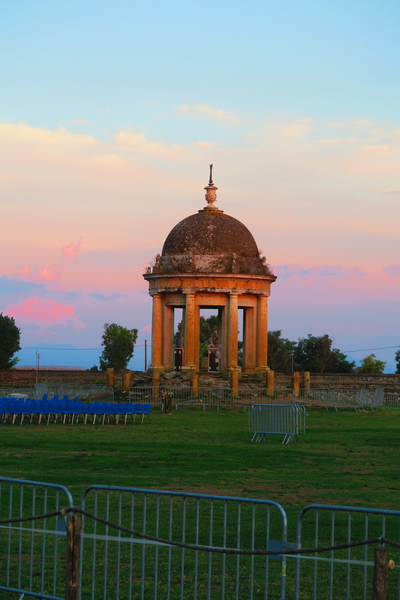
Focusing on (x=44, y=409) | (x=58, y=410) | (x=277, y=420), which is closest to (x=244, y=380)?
(x=58, y=410)

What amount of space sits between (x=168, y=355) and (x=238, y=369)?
178 inches

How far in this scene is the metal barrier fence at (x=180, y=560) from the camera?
8.06 meters

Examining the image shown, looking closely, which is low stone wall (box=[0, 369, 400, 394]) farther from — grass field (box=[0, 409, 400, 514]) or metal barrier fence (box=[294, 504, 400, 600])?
metal barrier fence (box=[294, 504, 400, 600])

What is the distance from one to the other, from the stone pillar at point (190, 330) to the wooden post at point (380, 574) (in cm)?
3960

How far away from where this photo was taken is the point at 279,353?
81.8 m

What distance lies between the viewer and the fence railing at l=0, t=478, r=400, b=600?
752cm

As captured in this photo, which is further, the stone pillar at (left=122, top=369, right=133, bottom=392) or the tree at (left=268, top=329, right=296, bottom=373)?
the tree at (left=268, top=329, right=296, bottom=373)

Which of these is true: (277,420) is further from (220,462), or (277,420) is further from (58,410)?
(58,410)

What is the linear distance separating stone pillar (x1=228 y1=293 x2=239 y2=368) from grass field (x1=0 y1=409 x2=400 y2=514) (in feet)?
53.0

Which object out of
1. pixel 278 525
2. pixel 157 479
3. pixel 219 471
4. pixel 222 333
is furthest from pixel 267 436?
pixel 222 333

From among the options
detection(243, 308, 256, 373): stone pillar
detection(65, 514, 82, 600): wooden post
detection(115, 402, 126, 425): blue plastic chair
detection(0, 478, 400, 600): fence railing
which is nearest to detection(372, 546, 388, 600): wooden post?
detection(0, 478, 400, 600): fence railing

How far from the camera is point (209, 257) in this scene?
47531 millimetres

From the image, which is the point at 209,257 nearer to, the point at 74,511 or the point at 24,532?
the point at 24,532

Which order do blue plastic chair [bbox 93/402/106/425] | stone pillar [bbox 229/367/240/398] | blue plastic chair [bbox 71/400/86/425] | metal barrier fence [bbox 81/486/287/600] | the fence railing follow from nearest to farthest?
the fence railing, metal barrier fence [bbox 81/486/287/600], blue plastic chair [bbox 71/400/86/425], blue plastic chair [bbox 93/402/106/425], stone pillar [bbox 229/367/240/398]
